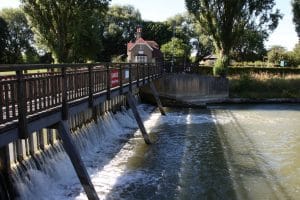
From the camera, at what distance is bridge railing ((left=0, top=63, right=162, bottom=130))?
331 inches

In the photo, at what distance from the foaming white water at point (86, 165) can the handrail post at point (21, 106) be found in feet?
8.16

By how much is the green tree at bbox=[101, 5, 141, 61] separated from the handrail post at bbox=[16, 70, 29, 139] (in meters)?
76.1

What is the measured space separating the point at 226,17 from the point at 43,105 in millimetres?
30632

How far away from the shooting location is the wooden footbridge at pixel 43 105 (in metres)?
8.46

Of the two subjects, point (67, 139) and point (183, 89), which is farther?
point (183, 89)

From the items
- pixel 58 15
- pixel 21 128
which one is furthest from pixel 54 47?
pixel 21 128

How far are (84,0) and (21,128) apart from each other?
25.9 meters

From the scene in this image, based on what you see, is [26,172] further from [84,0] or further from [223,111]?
[84,0]

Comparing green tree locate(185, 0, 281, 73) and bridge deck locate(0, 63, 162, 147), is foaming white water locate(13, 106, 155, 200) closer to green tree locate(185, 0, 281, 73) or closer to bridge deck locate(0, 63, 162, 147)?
bridge deck locate(0, 63, 162, 147)

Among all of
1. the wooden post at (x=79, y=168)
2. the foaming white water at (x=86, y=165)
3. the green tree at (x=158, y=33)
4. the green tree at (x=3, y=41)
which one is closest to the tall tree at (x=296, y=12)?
the foaming white water at (x=86, y=165)

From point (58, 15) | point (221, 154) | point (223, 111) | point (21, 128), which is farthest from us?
point (58, 15)

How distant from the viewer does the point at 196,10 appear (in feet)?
129

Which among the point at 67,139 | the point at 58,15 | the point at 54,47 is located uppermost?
the point at 58,15

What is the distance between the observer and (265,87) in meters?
37.8
